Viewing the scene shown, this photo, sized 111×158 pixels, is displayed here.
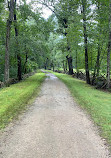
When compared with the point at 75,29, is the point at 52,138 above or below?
below

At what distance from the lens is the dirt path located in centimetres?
379

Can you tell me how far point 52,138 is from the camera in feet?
14.8

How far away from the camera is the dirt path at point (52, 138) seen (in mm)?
3791

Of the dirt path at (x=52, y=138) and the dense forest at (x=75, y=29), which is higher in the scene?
the dense forest at (x=75, y=29)

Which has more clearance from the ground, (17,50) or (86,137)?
(17,50)

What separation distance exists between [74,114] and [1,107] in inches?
152

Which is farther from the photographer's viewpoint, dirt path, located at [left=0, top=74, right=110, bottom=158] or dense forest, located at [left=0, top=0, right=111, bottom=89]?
dense forest, located at [left=0, top=0, right=111, bottom=89]

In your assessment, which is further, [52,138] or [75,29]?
[75,29]

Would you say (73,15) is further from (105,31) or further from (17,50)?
(17,50)

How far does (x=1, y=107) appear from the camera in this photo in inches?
293

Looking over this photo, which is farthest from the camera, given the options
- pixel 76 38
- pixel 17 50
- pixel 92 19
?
pixel 17 50

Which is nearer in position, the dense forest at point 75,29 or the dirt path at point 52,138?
the dirt path at point 52,138

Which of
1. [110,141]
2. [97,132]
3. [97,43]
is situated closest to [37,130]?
[97,132]

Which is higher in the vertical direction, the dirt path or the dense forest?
the dense forest
